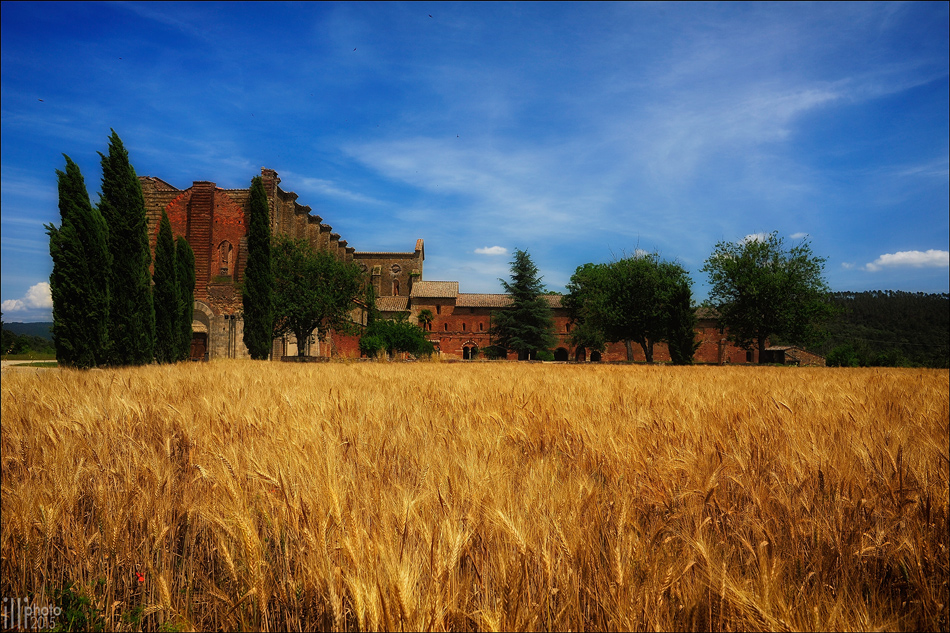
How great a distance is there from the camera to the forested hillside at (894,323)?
55.1 metres

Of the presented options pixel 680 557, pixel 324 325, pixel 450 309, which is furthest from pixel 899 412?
pixel 450 309

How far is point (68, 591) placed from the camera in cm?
148

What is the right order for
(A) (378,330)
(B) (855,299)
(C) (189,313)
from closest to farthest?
(C) (189,313), (A) (378,330), (B) (855,299)

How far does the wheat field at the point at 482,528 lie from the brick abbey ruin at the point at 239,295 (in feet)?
97.8

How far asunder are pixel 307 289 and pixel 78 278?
1903 centimetres

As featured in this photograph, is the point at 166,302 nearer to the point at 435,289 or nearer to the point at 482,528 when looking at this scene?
the point at 482,528

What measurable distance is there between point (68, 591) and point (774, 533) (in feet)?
7.49

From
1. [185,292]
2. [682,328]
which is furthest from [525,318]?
Answer: [185,292]

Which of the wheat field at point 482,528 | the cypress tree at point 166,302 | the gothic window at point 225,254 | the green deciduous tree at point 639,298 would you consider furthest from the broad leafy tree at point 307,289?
the wheat field at point 482,528

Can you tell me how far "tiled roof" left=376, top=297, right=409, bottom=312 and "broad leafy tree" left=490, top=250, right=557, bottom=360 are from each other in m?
11.9

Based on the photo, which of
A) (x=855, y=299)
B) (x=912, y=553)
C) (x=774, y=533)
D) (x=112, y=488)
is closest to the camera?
(x=912, y=553)

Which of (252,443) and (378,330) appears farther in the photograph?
(378,330)

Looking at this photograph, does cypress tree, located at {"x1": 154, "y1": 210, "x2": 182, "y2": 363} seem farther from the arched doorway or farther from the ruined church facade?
the arched doorway

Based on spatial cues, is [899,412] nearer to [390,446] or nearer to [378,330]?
[390,446]
